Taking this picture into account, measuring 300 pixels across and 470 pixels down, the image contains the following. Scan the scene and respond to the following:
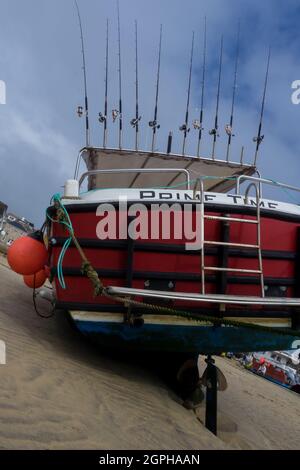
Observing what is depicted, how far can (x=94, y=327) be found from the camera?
3605 millimetres

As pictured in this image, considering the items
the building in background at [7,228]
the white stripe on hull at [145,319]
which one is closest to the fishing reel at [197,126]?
the white stripe on hull at [145,319]

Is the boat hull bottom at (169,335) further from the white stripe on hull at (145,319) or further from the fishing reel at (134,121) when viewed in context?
the fishing reel at (134,121)

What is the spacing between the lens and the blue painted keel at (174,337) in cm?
362

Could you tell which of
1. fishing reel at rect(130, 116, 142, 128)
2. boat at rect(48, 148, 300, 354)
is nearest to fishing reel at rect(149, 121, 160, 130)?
Result: fishing reel at rect(130, 116, 142, 128)

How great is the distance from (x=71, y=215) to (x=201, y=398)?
2.54m

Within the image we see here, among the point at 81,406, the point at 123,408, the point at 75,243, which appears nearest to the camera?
the point at 81,406

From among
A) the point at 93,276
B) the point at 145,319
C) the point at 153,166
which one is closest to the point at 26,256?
the point at 93,276

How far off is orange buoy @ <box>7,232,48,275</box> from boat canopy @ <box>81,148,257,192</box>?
170cm

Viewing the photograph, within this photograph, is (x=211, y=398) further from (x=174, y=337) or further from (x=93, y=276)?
(x=93, y=276)

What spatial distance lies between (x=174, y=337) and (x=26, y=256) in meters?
2.01

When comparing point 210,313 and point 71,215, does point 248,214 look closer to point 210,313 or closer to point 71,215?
point 210,313

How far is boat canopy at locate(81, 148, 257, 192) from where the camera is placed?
576cm

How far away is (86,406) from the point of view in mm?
3035
